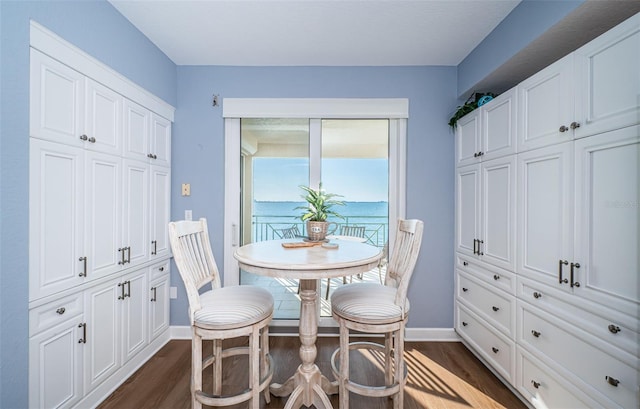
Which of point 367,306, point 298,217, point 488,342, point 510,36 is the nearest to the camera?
point 367,306

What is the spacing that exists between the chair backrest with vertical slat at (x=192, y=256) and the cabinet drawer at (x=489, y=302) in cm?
196

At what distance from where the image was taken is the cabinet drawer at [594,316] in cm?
118

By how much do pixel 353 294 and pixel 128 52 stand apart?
2.34m

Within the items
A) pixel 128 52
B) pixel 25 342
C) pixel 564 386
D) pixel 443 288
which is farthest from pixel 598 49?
pixel 25 342

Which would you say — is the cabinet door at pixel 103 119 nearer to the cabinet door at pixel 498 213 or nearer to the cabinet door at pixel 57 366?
the cabinet door at pixel 57 366

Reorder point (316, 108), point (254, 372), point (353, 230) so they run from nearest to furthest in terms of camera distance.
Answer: point (254, 372) < point (316, 108) < point (353, 230)

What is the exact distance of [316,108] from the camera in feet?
8.77

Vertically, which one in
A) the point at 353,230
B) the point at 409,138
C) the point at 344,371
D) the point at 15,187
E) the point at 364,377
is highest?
the point at 409,138

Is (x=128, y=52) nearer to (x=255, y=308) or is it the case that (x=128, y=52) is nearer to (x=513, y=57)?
(x=255, y=308)

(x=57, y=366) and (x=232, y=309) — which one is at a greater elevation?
(x=232, y=309)

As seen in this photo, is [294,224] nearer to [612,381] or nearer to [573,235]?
[573,235]

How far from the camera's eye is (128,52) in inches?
81.0

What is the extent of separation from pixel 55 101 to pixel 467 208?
2.92 m

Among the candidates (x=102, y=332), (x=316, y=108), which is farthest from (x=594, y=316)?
(x=102, y=332)
